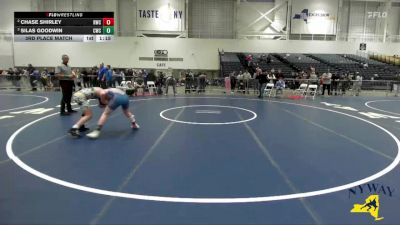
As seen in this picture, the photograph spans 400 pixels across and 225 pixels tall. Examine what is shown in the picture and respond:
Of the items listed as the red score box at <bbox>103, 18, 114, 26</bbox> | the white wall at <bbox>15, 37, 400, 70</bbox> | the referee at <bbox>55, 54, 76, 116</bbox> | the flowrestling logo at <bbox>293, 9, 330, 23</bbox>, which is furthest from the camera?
the flowrestling logo at <bbox>293, 9, 330, 23</bbox>

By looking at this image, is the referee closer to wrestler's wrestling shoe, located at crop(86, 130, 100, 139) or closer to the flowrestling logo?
wrestler's wrestling shoe, located at crop(86, 130, 100, 139)

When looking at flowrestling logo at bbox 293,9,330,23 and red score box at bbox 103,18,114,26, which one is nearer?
red score box at bbox 103,18,114,26

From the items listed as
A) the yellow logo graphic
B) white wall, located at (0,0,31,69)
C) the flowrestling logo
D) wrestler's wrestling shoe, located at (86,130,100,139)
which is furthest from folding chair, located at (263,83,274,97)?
white wall, located at (0,0,31,69)

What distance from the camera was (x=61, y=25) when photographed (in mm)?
14047

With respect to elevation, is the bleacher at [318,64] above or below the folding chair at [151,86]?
above

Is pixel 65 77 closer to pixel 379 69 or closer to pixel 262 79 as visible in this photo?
pixel 262 79

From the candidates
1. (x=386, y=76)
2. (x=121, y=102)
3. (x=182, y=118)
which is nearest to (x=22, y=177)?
(x=121, y=102)

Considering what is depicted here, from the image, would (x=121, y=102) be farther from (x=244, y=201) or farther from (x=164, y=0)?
(x=164, y=0)

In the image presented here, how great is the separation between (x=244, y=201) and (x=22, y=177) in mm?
3225

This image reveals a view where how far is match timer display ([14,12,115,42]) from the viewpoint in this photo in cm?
1407

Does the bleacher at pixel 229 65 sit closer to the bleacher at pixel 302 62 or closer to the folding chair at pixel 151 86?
the bleacher at pixel 302 62

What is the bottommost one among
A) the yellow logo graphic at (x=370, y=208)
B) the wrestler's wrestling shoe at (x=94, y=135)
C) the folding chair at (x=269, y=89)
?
the yellow logo graphic at (x=370, y=208)

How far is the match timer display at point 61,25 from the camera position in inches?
554

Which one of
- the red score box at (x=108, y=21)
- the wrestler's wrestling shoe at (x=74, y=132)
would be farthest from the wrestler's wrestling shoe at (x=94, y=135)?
the red score box at (x=108, y=21)
